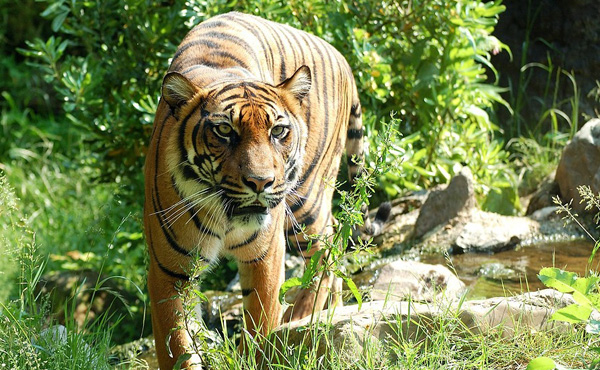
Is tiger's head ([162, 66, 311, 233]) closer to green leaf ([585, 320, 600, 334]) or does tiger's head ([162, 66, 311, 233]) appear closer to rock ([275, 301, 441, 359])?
rock ([275, 301, 441, 359])

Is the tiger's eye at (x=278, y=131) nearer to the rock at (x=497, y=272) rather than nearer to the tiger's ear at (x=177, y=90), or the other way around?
the tiger's ear at (x=177, y=90)

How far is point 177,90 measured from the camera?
338cm

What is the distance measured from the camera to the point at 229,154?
10.6 ft

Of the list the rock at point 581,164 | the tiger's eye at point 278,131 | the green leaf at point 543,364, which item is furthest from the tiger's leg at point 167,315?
the rock at point 581,164

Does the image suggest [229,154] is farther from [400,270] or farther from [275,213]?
[400,270]

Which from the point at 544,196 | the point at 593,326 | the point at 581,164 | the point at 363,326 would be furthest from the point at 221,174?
the point at 544,196

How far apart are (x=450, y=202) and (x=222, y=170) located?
9.10 feet

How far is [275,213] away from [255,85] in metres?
0.60

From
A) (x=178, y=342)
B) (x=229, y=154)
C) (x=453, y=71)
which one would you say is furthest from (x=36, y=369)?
(x=453, y=71)

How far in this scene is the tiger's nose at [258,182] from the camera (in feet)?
10.3

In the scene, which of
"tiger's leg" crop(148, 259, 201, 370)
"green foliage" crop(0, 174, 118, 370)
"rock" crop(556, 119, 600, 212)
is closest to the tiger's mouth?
"tiger's leg" crop(148, 259, 201, 370)

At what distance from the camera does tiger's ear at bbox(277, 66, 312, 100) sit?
3.58 metres

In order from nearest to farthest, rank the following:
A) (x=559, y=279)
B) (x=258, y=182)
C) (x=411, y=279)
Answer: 1. (x=559, y=279)
2. (x=258, y=182)
3. (x=411, y=279)

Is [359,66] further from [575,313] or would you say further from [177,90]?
[575,313]
